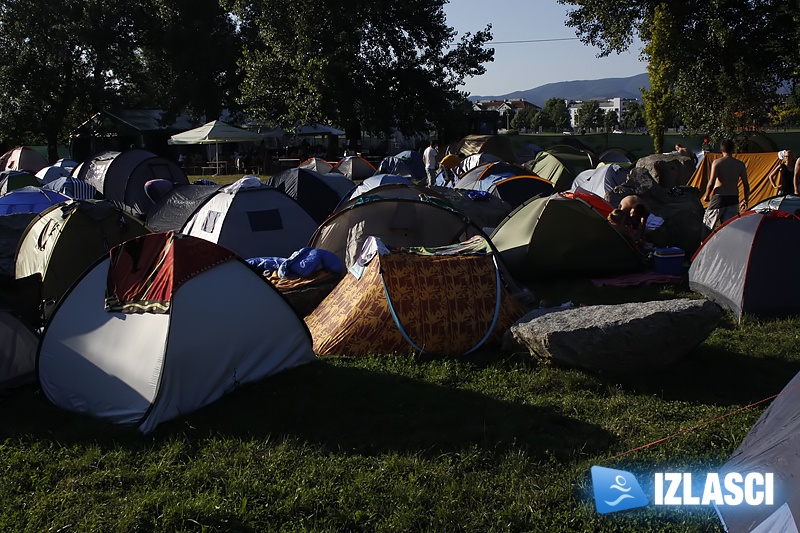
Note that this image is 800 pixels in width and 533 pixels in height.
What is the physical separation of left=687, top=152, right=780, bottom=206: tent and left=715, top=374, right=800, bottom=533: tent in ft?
43.7

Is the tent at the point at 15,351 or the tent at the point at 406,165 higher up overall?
the tent at the point at 406,165

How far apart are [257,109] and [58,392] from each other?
1083 inches

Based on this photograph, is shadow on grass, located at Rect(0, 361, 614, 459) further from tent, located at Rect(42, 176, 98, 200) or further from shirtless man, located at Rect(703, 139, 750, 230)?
tent, located at Rect(42, 176, 98, 200)

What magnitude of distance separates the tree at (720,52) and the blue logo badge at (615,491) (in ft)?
57.9

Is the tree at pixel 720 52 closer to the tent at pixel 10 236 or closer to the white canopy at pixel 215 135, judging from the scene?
the white canopy at pixel 215 135

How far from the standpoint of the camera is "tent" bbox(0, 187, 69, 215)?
13422mm

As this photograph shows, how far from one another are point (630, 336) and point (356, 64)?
26.2 m

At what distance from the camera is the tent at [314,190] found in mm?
15344

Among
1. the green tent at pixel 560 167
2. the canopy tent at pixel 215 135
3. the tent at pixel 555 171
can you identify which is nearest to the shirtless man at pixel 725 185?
the green tent at pixel 560 167

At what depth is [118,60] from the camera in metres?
37.3

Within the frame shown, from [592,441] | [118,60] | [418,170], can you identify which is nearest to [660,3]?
[418,170]

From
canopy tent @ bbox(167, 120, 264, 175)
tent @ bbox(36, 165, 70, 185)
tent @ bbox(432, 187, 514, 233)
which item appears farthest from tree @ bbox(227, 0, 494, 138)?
tent @ bbox(432, 187, 514, 233)

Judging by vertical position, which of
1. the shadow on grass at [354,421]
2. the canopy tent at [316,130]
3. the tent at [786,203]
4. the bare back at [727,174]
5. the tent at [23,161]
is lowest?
the shadow on grass at [354,421]

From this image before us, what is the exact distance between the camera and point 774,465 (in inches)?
147
